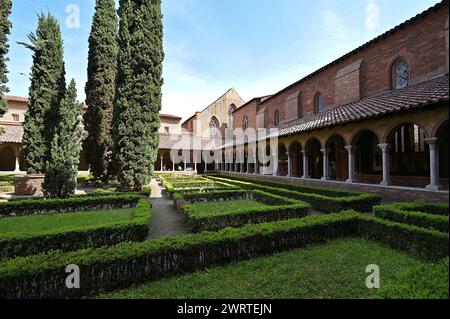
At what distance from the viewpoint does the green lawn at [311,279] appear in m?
3.07

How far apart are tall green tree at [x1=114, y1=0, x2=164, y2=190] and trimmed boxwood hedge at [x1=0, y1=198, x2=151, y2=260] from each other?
29.6ft

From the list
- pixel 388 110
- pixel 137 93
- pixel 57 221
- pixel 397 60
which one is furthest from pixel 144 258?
pixel 397 60

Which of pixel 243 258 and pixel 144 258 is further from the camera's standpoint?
pixel 243 258

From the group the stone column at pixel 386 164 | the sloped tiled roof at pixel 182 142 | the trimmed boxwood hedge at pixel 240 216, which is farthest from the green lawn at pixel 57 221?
the sloped tiled roof at pixel 182 142

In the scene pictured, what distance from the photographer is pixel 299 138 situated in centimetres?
1698

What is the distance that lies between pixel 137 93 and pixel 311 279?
15311mm

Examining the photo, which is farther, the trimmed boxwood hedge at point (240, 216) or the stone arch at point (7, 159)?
the stone arch at point (7, 159)

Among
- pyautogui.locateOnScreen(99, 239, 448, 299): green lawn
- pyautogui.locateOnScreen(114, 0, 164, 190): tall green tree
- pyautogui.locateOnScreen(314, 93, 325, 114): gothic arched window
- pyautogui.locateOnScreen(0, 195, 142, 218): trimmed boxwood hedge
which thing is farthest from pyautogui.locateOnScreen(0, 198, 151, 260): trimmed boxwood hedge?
pyautogui.locateOnScreen(314, 93, 325, 114): gothic arched window

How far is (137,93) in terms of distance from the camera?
1548 centimetres

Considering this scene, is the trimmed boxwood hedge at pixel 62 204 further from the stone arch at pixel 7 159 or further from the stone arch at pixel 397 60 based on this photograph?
the stone arch at pixel 7 159

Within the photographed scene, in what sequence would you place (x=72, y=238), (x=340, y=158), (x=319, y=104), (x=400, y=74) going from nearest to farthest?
(x=72, y=238), (x=400, y=74), (x=340, y=158), (x=319, y=104)

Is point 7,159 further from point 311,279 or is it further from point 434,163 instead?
point 434,163

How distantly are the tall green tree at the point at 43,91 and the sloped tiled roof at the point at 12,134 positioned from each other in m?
11.2
